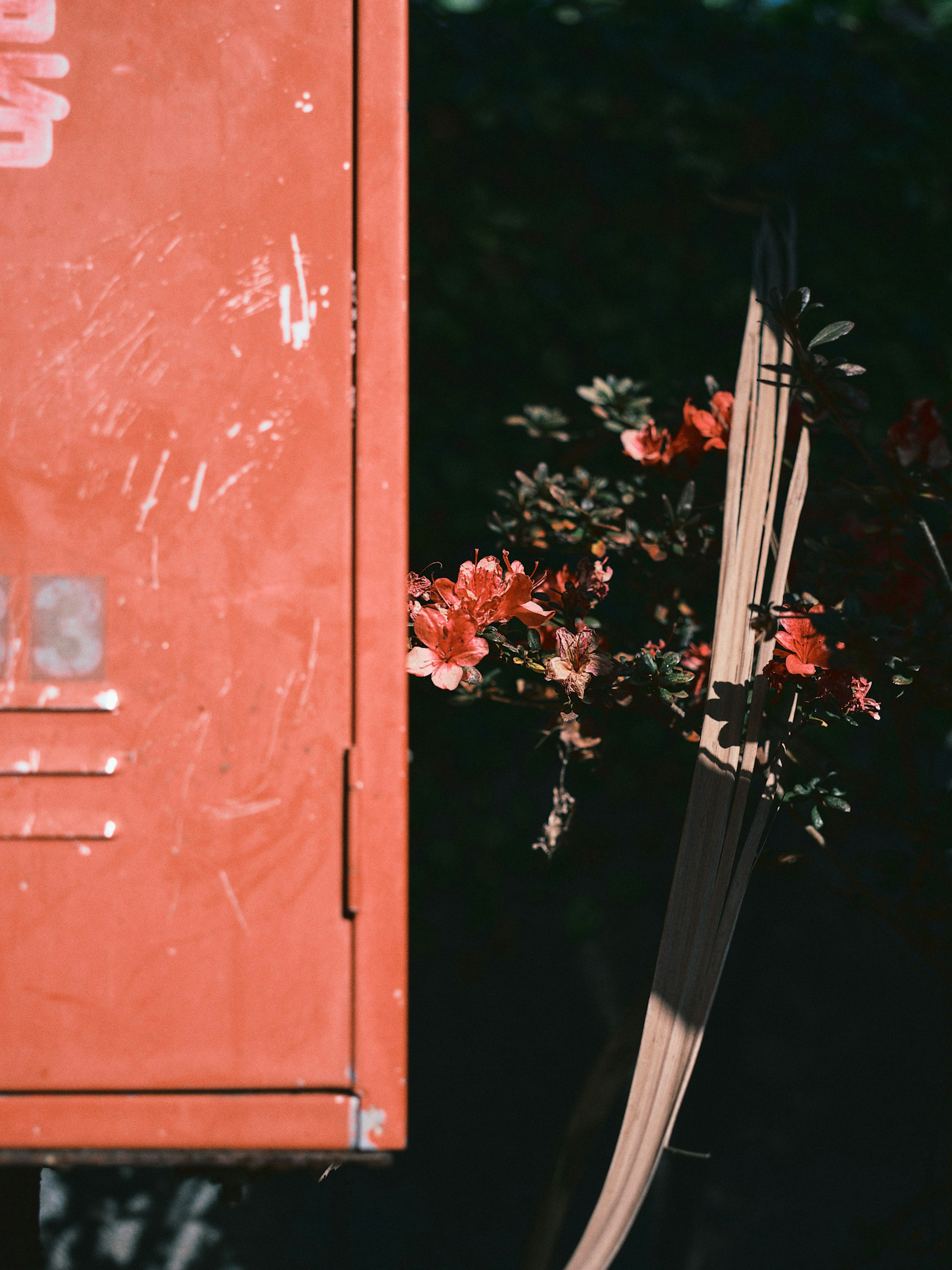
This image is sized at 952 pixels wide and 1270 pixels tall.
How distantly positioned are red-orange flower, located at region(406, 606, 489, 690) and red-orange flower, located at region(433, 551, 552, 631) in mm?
23

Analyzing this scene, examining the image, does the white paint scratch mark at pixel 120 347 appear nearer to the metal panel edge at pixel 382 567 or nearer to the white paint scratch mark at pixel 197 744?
the metal panel edge at pixel 382 567

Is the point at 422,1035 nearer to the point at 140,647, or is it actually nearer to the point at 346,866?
the point at 346,866

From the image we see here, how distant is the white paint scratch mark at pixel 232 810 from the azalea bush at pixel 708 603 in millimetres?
317

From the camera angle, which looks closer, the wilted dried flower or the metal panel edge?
the metal panel edge

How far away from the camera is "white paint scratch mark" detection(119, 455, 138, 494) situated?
0.79 metres

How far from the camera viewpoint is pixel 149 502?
79 cm

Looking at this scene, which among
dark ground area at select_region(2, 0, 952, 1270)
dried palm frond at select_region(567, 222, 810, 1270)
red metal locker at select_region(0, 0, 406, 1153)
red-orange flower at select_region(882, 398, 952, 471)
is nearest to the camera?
red metal locker at select_region(0, 0, 406, 1153)

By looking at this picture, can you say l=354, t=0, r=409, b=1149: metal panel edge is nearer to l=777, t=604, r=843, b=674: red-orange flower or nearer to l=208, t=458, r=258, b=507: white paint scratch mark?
l=208, t=458, r=258, b=507: white paint scratch mark

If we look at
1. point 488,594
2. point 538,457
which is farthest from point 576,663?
point 538,457

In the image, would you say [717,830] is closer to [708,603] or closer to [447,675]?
[447,675]

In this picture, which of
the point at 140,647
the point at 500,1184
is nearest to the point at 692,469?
the point at 140,647

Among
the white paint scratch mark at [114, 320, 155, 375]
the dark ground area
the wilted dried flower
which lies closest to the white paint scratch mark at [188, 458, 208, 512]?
the white paint scratch mark at [114, 320, 155, 375]

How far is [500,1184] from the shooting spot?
70.3 inches

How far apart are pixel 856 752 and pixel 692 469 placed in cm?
99
